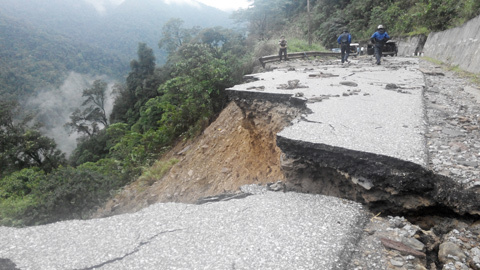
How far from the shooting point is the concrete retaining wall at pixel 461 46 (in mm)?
7193

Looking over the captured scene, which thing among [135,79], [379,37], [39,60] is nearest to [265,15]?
[135,79]

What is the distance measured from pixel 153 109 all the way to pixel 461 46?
1274 cm

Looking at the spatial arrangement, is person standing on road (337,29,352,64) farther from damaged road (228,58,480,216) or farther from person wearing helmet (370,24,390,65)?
damaged road (228,58,480,216)

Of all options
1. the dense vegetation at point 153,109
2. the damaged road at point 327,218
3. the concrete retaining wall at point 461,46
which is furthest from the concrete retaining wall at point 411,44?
the damaged road at point 327,218

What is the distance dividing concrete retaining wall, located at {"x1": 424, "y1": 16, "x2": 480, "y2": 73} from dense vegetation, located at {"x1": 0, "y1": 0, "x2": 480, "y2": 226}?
55 centimetres

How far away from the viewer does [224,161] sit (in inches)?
258

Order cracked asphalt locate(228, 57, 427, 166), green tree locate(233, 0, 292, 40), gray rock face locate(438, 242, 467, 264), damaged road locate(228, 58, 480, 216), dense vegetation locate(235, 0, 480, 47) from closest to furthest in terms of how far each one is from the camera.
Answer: gray rock face locate(438, 242, 467, 264)
damaged road locate(228, 58, 480, 216)
cracked asphalt locate(228, 57, 427, 166)
dense vegetation locate(235, 0, 480, 47)
green tree locate(233, 0, 292, 40)

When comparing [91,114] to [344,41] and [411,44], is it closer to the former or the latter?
[344,41]

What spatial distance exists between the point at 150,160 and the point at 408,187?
8759 millimetres

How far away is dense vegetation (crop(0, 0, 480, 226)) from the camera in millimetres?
6816

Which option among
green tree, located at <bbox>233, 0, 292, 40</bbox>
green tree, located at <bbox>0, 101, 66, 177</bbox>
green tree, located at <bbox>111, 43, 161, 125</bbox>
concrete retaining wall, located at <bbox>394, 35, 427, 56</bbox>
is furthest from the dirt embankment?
green tree, located at <bbox>233, 0, 292, 40</bbox>

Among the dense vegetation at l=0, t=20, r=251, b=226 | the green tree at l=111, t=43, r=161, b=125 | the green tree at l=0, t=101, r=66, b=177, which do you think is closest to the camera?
the dense vegetation at l=0, t=20, r=251, b=226

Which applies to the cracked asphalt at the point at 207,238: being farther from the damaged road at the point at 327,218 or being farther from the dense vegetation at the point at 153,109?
the dense vegetation at the point at 153,109

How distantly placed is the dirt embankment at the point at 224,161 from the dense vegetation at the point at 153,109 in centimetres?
62
